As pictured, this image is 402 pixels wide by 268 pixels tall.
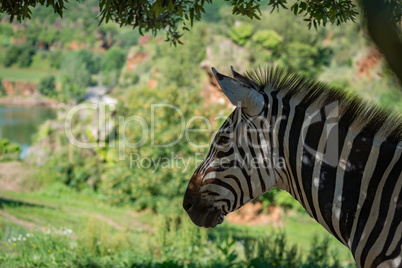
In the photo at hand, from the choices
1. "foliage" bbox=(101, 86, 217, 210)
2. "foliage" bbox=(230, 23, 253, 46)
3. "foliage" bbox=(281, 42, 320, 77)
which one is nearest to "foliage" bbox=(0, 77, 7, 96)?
"foliage" bbox=(230, 23, 253, 46)

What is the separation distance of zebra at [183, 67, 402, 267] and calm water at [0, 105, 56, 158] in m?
27.8

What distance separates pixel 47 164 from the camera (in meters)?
17.7

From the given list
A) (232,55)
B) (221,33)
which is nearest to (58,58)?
(221,33)

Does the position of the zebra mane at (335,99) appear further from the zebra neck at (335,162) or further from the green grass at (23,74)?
the green grass at (23,74)

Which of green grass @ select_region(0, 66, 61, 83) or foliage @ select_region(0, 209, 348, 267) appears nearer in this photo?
foliage @ select_region(0, 209, 348, 267)

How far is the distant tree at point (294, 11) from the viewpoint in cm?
123

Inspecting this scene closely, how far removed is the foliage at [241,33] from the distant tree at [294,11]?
2723cm

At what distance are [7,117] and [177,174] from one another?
3735 cm

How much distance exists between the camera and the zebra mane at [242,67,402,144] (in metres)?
1.71

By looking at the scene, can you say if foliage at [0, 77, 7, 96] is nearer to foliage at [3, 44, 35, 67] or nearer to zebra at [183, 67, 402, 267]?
foliage at [3, 44, 35, 67]

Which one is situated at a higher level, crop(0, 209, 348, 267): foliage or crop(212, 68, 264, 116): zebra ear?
crop(212, 68, 264, 116): zebra ear

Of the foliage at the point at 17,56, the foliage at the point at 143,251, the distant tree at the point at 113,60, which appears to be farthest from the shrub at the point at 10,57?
the foliage at the point at 143,251

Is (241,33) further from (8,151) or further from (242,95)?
(242,95)

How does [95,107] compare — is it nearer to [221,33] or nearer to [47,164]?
[47,164]
